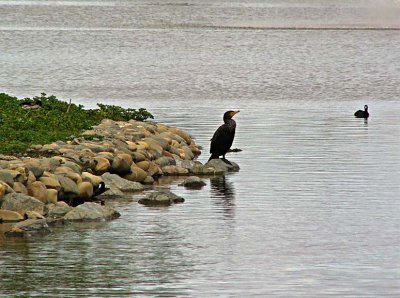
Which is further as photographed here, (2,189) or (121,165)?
(121,165)

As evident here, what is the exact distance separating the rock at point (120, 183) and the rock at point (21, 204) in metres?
3.84

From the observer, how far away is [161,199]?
26719 millimetres

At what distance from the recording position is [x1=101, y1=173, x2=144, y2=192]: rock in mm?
28172

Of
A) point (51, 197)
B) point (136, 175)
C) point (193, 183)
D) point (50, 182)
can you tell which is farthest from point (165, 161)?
point (51, 197)

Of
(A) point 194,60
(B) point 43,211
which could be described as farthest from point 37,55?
(B) point 43,211

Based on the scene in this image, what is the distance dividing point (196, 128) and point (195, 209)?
618 inches

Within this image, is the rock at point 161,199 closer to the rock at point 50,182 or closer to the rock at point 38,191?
the rock at point 50,182

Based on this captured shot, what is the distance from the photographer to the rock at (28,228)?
75.5 feet

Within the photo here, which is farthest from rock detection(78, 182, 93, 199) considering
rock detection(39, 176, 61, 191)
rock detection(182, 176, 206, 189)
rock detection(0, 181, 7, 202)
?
rock detection(182, 176, 206, 189)

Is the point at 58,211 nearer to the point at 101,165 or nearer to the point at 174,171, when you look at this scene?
the point at 101,165

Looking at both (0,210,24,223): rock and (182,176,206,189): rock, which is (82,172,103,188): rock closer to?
(182,176,206,189): rock

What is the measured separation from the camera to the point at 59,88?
58.6m

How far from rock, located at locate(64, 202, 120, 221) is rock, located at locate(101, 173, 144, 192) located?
3.07 metres

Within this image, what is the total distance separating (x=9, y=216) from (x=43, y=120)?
951 centimetres
